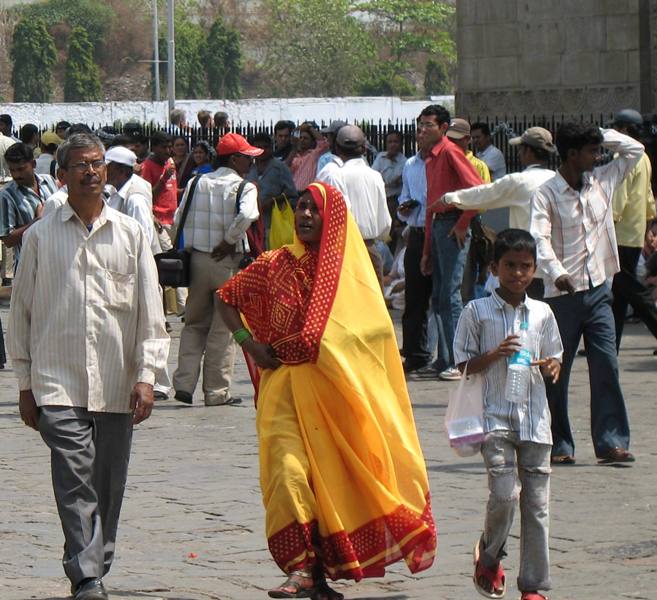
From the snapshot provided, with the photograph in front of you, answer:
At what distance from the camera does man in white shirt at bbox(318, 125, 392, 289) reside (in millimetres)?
12547

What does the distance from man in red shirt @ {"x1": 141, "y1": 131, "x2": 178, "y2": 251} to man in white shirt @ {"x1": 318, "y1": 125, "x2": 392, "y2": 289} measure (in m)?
4.94

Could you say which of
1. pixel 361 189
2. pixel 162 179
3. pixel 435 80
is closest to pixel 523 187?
pixel 361 189

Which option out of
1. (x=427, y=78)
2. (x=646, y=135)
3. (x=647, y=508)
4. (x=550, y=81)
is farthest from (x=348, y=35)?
(x=647, y=508)

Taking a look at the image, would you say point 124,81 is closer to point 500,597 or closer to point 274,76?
point 274,76

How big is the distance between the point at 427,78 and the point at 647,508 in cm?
9895

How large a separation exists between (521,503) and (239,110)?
58.9 m

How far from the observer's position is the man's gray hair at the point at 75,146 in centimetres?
634

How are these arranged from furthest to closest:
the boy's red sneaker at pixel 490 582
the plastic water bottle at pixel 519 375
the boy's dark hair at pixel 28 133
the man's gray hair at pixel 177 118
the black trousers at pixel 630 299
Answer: the man's gray hair at pixel 177 118 < the boy's dark hair at pixel 28 133 < the black trousers at pixel 630 299 < the plastic water bottle at pixel 519 375 < the boy's red sneaker at pixel 490 582

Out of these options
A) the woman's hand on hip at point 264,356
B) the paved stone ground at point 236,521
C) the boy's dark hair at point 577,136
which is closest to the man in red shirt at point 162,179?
the paved stone ground at point 236,521

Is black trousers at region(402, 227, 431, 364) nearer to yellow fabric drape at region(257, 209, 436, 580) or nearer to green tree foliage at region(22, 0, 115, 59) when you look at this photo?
yellow fabric drape at region(257, 209, 436, 580)

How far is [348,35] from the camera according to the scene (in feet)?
342

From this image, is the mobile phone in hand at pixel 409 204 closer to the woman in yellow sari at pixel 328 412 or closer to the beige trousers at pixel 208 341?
the beige trousers at pixel 208 341

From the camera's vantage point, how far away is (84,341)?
6.22 m

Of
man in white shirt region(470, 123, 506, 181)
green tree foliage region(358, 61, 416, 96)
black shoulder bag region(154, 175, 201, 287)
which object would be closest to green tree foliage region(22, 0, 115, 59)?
green tree foliage region(358, 61, 416, 96)
